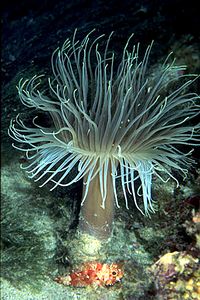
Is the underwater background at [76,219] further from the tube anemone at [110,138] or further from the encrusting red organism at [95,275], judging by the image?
the tube anemone at [110,138]

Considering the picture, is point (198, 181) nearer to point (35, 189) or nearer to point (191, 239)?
point (191, 239)

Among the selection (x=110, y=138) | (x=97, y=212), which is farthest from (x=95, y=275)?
(x=110, y=138)

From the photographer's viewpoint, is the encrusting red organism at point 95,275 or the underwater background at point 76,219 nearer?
the underwater background at point 76,219

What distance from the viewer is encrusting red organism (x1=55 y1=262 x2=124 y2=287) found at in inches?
123

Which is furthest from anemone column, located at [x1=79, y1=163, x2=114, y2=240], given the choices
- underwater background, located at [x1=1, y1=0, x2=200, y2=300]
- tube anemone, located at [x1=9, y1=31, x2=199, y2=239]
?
underwater background, located at [x1=1, y1=0, x2=200, y2=300]

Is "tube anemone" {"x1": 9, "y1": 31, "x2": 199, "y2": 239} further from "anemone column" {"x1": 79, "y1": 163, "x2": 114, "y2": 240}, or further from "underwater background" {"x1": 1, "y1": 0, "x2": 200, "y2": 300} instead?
"underwater background" {"x1": 1, "y1": 0, "x2": 200, "y2": 300}

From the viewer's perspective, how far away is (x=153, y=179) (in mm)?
3305

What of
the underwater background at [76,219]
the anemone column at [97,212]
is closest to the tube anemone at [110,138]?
the anemone column at [97,212]

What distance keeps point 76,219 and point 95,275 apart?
612mm

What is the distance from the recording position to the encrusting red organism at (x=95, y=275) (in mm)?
3131

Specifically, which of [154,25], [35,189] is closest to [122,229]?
[35,189]

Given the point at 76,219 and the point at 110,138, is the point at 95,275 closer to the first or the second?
the point at 76,219

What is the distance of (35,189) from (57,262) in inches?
42.2

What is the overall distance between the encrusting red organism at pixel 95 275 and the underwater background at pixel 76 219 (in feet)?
0.16
